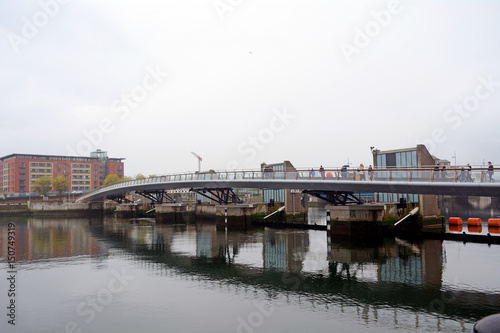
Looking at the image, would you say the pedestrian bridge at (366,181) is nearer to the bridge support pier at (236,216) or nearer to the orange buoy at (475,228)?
the bridge support pier at (236,216)

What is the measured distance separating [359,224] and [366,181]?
5249 millimetres

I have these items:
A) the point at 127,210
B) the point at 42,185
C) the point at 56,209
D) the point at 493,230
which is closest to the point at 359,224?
the point at 493,230

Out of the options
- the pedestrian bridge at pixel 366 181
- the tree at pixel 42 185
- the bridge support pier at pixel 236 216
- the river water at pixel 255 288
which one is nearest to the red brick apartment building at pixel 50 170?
the tree at pixel 42 185

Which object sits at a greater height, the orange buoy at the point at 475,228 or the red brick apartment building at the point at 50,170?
the red brick apartment building at the point at 50,170

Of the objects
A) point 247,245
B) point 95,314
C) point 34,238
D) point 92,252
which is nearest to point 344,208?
point 247,245

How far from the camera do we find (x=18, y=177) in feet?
443

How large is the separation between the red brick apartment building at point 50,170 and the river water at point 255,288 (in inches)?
4626

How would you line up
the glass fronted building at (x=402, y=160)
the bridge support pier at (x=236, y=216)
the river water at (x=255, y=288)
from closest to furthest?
the river water at (x=255, y=288)
the glass fronted building at (x=402, y=160)
the bridge support pier at (x=236, y=216)

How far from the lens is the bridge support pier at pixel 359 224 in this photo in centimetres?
3419

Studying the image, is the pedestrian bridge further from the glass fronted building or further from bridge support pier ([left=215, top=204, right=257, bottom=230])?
the glass fronted building

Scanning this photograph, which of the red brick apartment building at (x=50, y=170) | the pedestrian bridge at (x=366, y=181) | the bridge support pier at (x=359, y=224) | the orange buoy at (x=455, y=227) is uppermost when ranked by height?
the red brick apartment building at (x=50, y=170)

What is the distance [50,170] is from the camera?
14050cm

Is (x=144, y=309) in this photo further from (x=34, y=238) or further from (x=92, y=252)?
(x=34, y=238)

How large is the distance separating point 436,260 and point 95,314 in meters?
20.5
